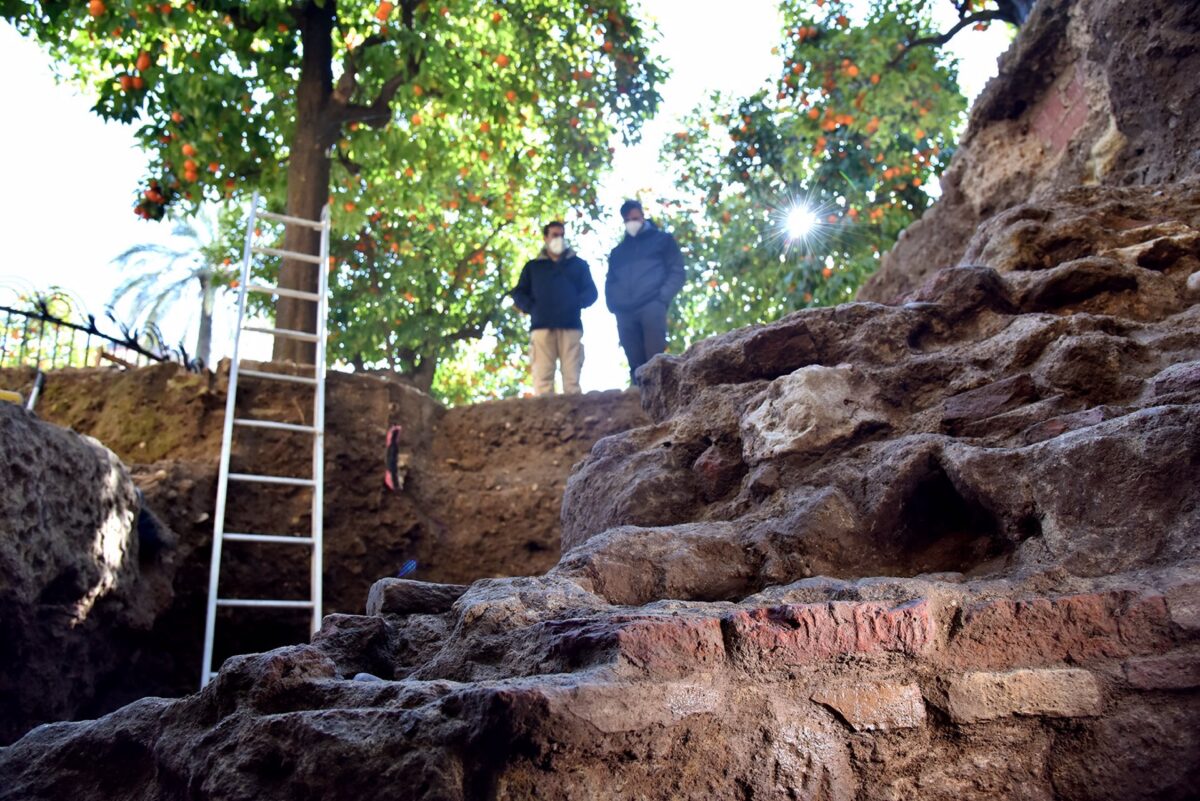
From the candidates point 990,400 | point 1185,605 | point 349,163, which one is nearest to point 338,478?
point 349,163

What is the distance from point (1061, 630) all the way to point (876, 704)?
327mm

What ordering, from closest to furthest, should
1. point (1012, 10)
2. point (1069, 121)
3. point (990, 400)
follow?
point (990, 400)
point (1069, 121)
point (1012, 10)

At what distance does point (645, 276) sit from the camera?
668cm

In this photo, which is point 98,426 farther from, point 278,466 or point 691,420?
point 691,420

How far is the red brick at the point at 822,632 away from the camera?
157 centimetres

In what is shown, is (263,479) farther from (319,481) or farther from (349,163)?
(349,163)

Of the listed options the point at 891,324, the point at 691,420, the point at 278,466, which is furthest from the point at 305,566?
the point at 891,324

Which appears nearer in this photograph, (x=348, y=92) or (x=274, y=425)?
(x=274, y=425)

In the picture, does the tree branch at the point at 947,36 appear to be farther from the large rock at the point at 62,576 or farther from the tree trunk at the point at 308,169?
the large rock at the point at 62,576

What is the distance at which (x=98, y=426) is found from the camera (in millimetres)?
6047

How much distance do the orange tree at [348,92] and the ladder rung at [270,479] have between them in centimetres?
154

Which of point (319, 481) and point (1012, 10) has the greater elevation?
point (1012, 10)

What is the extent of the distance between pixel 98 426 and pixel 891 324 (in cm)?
494

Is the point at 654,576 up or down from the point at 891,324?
down
